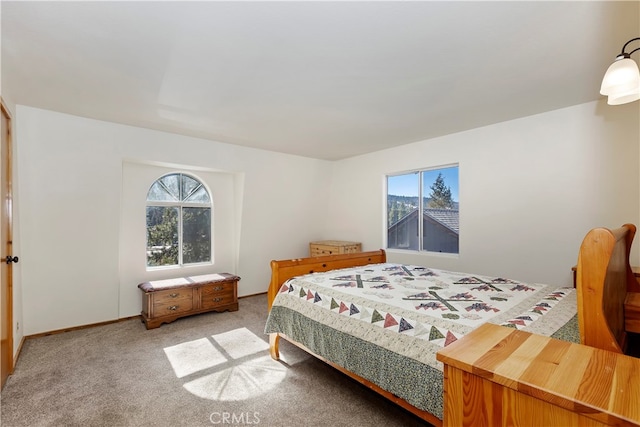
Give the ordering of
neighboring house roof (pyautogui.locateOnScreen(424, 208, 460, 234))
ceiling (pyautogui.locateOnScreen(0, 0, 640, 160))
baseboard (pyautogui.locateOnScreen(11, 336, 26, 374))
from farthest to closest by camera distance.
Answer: neighboring house roof (pyautogui.locateOnScreen(424, 208, 460, 234)) → baseboard (pyautogui.locateOnScreen(11, 336, 26, 374)) → ceiling (pyautogui.locateOnScreen(0, 0, 640, 160))

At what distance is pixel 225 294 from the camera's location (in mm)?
4062

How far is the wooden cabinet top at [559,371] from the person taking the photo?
2.23ft

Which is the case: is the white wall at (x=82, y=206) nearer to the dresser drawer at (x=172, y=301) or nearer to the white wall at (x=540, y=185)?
the dresser drawer at (x=172, y=301)

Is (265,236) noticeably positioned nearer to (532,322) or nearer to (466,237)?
(466,237)

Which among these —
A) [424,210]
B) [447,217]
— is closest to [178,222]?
[424,210]

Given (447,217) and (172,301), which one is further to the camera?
(447,217)

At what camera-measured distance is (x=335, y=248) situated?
4.91m

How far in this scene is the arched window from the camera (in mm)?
4124

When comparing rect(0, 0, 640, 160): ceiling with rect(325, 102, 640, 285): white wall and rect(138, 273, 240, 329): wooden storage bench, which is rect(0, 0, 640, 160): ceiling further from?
rect(138, 273, 240, 329): wooden storage bench

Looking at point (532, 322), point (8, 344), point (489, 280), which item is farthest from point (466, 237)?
point (8, 344)

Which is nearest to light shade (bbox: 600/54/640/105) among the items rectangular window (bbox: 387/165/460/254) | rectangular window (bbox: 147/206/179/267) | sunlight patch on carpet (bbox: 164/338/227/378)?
rectangular window (bbox: 387/165/460/254)

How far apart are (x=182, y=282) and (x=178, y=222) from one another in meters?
0.96

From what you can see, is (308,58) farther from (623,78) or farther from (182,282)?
(182,282)

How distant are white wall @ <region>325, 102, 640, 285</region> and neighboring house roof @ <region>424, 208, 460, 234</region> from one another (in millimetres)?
164
